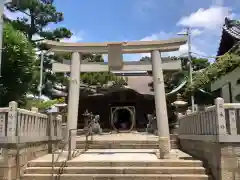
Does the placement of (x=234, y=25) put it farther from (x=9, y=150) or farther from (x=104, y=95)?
(x=9, y=150)

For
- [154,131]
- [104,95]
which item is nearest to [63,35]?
[104,95]

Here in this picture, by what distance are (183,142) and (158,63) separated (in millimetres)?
4010

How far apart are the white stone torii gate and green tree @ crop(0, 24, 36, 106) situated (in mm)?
1095

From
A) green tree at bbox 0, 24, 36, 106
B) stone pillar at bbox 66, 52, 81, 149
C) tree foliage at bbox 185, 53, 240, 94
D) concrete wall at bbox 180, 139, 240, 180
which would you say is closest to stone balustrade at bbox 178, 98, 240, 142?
concrete wall at bbox 180, 139, 240, 180

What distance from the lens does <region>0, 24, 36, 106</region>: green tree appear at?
11094 mm

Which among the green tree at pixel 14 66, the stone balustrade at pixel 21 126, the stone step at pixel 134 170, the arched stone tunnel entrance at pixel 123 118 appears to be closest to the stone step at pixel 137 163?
the stone step at pixel 134 170

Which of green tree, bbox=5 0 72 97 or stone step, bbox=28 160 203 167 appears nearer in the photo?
stone step, bbox=28 160 203 167

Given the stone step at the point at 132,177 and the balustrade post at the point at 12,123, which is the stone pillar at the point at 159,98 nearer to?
the stone step at the point at 132,177

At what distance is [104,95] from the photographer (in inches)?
1008

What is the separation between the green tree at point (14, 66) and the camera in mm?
11094

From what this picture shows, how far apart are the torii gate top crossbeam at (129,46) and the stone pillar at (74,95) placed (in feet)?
1.17

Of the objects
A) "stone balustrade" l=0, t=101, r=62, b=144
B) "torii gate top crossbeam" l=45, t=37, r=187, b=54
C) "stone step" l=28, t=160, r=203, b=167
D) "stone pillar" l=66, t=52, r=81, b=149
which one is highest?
"torii gate top crossbeam" l=45, t=37, r=187, b=54

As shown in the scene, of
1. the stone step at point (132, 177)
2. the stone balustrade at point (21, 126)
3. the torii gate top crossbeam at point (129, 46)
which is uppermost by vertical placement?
the torii gate top crossbeam at point (129, 46)

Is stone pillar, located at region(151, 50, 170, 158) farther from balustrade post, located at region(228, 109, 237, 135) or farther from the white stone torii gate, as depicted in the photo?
balustrade post, located at region(228, 109, 237, 135)
